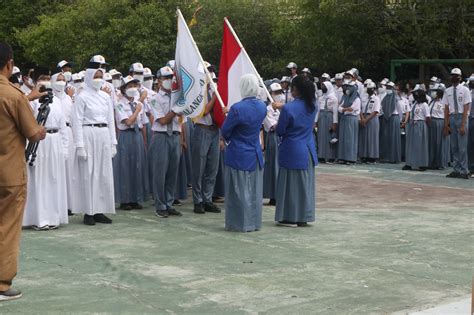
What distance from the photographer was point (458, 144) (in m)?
16.5

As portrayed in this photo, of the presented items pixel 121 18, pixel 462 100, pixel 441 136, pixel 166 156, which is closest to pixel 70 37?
pixel 121 18

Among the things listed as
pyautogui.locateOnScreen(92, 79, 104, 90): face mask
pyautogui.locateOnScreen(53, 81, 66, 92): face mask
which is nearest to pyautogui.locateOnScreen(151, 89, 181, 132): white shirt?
pyautogui.locateOnScreen(92, 79, 104, 90): face mask

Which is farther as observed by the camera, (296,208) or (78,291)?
(296,208)

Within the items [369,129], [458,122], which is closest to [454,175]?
[458,122]

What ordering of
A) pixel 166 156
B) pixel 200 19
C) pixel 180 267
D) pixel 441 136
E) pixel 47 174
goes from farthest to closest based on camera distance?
pixel 200 19 < pixel 441 136 < pixel 166 156 < pixel 47 174 < pixel 180 267

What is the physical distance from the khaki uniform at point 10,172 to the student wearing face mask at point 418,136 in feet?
42.3

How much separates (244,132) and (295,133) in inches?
27.5

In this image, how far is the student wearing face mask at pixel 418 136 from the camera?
61.4ft

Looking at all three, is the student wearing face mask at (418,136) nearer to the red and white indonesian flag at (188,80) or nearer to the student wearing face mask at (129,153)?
the student wearing face mask at (129,153)

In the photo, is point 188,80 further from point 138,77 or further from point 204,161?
Answer: point 138,77

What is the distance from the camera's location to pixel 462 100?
1628 centimetres

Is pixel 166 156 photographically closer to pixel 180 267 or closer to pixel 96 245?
pixel 96 245

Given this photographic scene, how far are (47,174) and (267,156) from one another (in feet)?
12.0

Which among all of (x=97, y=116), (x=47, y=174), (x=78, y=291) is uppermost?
(x=97, y=116)
